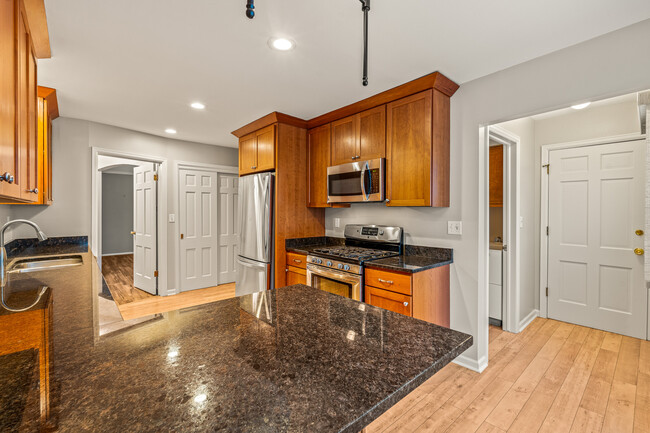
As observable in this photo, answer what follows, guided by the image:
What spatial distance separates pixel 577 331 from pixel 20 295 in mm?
4460

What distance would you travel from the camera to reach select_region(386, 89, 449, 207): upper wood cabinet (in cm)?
241

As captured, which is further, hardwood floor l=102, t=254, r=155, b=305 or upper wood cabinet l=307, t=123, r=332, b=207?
hardwood floor l=102, t=254, r=155, b=305

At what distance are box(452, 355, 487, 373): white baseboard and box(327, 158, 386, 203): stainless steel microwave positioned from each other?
58.8 inches

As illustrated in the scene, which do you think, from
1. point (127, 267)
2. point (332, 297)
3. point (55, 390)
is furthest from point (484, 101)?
point (127, 267)

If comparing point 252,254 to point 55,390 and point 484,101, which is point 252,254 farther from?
point 55,390

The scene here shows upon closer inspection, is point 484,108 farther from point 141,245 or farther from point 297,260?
point 141,245

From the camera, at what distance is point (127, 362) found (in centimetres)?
72

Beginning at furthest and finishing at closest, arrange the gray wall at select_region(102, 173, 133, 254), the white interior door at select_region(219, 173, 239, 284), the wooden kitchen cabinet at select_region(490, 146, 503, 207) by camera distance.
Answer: the gray wall at select_region(102, 173, 133, 254) → the white interior door at select_region(219, 173, 239, 284) → the wooden kitchen cabinet at select_region(490, 146, 503, 207)

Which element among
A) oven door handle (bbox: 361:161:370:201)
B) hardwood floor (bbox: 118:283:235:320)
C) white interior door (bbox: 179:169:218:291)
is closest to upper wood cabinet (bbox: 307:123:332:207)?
oven door handle (bbox: 361:161:370:201)

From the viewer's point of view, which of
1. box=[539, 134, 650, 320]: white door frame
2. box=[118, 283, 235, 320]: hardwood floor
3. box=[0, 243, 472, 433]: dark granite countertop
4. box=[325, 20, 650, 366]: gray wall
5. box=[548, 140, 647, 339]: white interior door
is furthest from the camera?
box=[118, 283, 235, 320]: hardwood floor

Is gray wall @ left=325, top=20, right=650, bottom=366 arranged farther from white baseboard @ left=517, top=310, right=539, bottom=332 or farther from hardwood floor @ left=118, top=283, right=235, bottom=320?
hardwood floor @ left=118, top=283, right=235, bottom=320

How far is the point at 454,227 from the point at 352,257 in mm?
887

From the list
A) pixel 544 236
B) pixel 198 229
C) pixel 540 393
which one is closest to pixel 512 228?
pixel 544 236

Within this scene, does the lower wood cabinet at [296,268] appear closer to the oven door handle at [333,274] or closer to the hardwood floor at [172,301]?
the oven door handle at [333,274]
